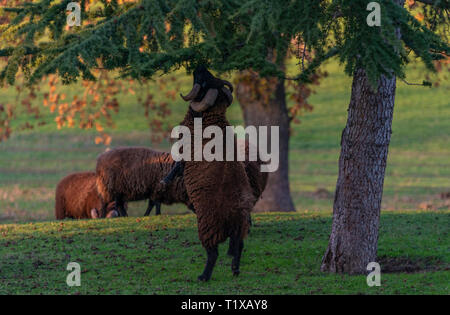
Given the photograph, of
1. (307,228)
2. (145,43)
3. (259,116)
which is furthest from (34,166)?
(145,43)

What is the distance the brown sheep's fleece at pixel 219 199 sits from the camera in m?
8.14

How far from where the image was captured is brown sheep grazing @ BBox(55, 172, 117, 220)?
49.5 feet

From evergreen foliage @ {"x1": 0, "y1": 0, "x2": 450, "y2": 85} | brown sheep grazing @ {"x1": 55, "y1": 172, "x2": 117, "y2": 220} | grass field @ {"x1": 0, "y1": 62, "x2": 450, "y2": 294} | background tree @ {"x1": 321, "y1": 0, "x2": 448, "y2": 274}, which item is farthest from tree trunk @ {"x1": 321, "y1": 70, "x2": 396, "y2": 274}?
brown sheep grazing @ {"x1": 55, "y1": 172, "x2": 117, "y2": 220}

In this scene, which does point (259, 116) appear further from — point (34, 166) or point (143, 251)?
point (34, 166)

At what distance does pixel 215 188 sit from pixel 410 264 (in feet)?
9.51

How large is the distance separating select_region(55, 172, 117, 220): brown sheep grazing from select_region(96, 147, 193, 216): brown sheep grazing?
1.05 m

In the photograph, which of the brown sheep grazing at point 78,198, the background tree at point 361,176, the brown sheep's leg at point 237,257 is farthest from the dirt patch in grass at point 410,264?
the brown sheep grazing at point 78,198

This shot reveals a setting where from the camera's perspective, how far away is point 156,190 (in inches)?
524

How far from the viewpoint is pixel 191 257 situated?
9562mm

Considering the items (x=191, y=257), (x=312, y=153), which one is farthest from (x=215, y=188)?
(x=312, y=153)

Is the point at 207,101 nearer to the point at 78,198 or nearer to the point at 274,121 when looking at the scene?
the point at 78,198

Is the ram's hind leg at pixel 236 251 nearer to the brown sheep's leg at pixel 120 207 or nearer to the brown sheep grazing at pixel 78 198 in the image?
the brown sheep's leg at pixel 120 207

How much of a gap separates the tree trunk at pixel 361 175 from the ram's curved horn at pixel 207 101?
167 cm

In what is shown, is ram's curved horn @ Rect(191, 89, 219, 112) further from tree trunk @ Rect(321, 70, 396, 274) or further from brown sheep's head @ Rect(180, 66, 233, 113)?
tree trunk @ Rect(321, 70, 396, 274)
